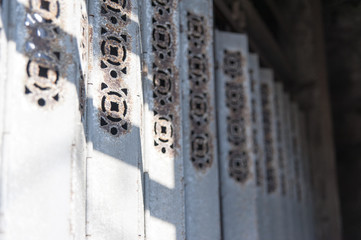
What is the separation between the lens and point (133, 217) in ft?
13.0

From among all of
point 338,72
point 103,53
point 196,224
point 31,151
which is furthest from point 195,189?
point 338,72

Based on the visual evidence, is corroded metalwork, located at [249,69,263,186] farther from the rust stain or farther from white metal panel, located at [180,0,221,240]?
the rust stain

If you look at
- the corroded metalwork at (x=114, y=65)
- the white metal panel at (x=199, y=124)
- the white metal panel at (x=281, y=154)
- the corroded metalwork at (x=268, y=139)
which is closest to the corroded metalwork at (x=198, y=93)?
the white metal panel at (x=199, y=124)

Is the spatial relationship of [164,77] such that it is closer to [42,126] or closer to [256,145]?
[42,126]

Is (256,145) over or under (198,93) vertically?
under

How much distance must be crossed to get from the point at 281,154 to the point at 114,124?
491cm

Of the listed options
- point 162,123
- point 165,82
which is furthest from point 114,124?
point 165,82

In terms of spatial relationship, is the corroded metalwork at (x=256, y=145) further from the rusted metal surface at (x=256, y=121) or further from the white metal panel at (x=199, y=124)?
the white metal panel at (x=199, y=124)

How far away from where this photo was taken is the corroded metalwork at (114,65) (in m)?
4.04

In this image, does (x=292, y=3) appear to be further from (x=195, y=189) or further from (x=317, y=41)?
(x=195, y=189)

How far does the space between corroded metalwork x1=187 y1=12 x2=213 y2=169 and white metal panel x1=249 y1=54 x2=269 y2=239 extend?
1835mm

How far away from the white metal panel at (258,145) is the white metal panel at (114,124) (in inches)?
123

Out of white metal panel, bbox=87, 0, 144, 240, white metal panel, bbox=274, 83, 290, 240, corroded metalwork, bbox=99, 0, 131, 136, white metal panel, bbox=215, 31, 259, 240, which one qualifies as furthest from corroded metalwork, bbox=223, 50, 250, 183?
corroded metalwork, bbox=99, 0, 131, 136

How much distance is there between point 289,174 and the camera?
8711 mm
